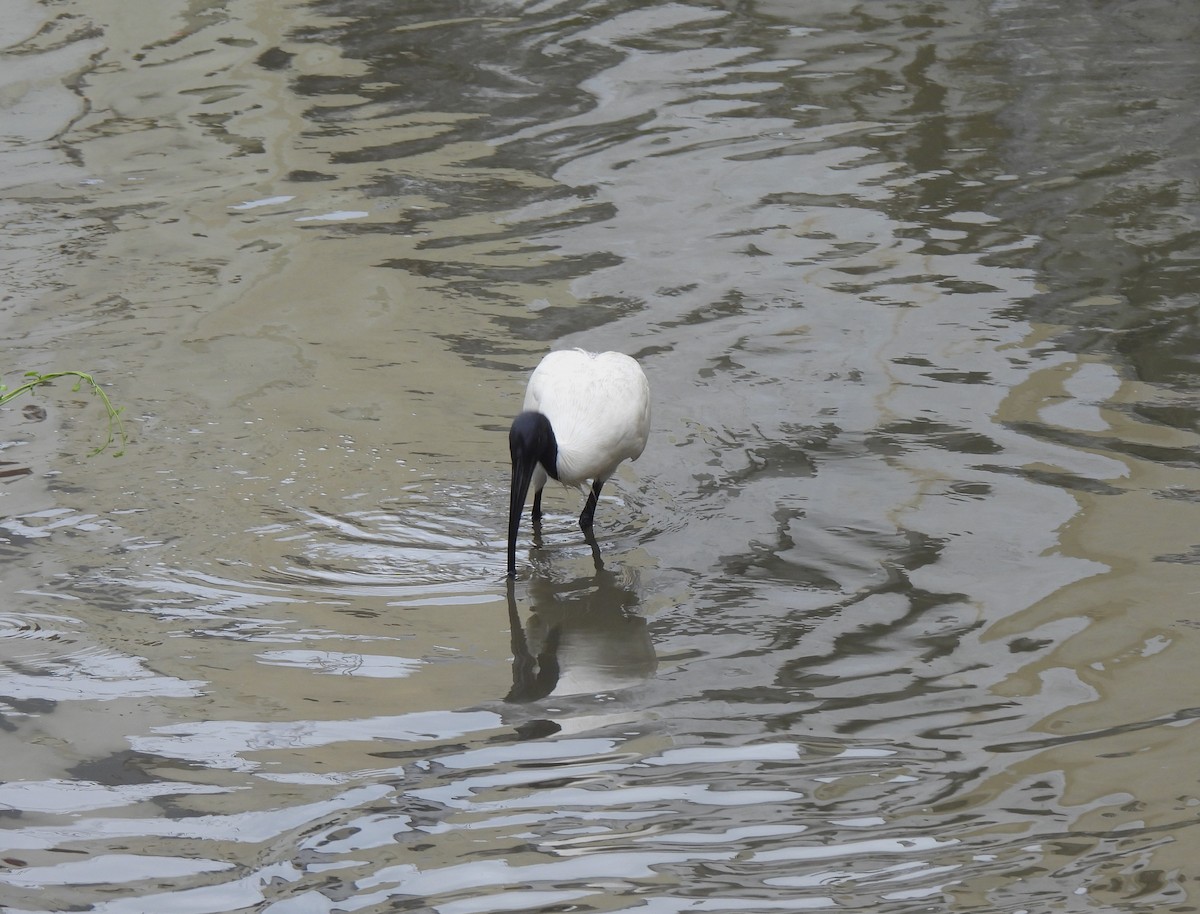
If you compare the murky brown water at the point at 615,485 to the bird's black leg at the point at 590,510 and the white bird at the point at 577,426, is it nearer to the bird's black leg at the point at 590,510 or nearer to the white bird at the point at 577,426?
the bird's black leg at the point at 590,510

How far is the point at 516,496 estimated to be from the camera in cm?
539

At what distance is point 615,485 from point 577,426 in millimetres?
685

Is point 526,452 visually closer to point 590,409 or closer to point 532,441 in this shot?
point 532,441

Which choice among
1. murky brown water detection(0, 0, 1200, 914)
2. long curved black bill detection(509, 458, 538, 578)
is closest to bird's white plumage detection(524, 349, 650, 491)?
long curved black bill detection(509, 458, 538, 578)

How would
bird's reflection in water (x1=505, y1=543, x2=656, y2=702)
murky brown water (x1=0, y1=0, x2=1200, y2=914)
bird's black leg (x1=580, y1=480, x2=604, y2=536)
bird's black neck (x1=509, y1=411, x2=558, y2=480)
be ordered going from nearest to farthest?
murky brown water (x1=0, y1=0, x2=1200, y2=914) → bird's reflection in water (x1=505, y1=543, x2=656, y2=702) → bird's black neck (x1=509, y1=411, x2=558, y2=480) → bird's black leg (x1=580, y1=480, x2=604, y2=536)

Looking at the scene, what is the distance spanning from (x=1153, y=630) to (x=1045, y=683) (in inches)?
19.5

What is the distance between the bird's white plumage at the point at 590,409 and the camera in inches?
219

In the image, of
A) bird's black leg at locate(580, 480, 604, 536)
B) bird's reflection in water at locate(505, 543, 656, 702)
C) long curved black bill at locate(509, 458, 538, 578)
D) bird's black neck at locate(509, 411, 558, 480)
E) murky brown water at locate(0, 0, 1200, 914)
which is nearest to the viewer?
murky brown water at locate(0, 0, 1200, 914)

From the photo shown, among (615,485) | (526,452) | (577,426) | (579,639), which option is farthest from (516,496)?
(615,485)

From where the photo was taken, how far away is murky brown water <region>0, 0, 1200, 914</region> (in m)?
3.79

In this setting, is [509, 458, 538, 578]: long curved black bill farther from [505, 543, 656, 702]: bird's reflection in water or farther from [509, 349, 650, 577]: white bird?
[505, 543, 656, 702]: bird's reflection in water

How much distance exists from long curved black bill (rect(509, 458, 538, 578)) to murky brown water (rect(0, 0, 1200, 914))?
0.14 m

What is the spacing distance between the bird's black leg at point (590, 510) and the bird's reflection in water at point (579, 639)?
187 mm

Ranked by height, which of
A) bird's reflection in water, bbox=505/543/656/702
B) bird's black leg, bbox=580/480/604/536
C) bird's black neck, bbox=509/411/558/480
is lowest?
bird's reflection in water, bbox=505/543/656/702
